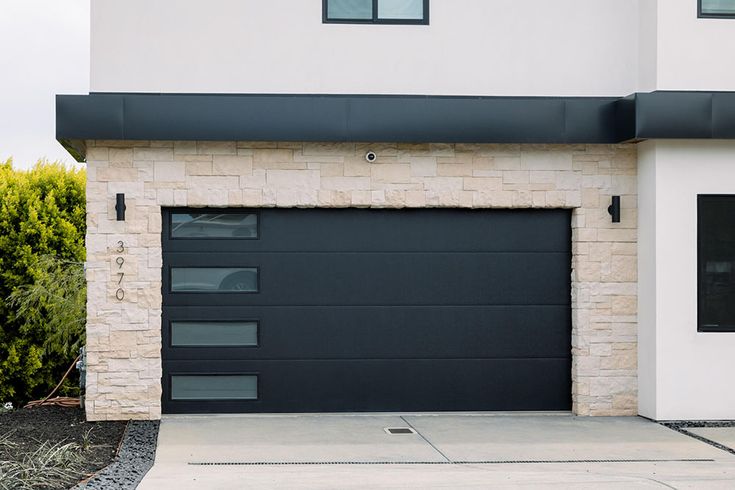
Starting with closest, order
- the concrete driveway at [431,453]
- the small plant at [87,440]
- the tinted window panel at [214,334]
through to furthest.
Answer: the concrete driveway at [431,453]
the small plant at [87,440]
the tinted window panel at [214,334]

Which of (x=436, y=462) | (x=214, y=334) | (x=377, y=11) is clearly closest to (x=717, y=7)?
(x=377, y=11)

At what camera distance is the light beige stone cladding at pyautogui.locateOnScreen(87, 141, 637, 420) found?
11648 millimetres

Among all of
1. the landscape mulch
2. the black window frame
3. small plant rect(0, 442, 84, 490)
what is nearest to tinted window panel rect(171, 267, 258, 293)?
the landscape mulch

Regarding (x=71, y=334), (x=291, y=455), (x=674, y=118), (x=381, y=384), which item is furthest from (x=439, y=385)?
(x=71, y=334)

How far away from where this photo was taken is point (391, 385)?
12148mm

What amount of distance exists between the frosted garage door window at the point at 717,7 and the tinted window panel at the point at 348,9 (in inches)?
139

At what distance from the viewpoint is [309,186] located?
11.9 m

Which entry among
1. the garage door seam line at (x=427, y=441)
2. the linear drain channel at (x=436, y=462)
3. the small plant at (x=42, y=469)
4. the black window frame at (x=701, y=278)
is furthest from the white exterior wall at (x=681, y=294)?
the small plant at (x=42, y=469)

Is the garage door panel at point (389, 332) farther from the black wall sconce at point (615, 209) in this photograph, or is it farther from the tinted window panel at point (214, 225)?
the black wall sconce at point (615, 209)

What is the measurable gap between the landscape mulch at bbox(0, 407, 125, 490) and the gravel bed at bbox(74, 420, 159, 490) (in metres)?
0.10

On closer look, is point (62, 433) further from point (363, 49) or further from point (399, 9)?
point (399, 9)

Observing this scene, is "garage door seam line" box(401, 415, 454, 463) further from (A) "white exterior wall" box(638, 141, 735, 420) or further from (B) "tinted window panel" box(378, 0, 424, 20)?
(B) "tinted window panel" box(378, 0, 424, 20)

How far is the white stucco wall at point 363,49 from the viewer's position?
1176cm

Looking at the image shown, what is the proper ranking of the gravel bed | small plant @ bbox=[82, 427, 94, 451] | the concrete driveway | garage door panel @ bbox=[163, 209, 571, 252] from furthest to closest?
garage door panel @ bbox=[163, 209, 571, 252] → small plant @ bbox=[82, 427, 94, 451] → the concrete driveway → the gravel bed
